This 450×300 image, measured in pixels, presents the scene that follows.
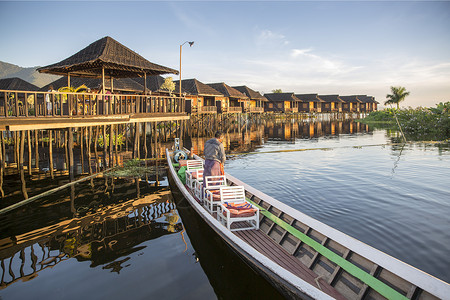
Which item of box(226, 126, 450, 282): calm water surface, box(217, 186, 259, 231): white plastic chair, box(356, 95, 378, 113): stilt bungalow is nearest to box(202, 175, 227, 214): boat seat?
box(217, 186, 259, 231): white plastic chair

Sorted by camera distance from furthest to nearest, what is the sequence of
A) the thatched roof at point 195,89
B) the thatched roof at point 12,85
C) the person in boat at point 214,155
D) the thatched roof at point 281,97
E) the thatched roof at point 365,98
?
the thatched roof at point 365,98, the thatched roof at point 281,97, the thatched roof at point 195,89, the thatched roof at point 12,85, the person in boat at point 214,155

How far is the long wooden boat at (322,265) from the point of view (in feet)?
11.4

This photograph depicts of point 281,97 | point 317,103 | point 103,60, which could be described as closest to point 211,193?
point 103,60

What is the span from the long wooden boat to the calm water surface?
8.60 ft

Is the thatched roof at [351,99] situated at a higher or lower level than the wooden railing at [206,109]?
higher

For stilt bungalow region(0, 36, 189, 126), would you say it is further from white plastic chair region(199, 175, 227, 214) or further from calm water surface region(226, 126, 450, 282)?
calm water surface region(226, 126, 450, 282)

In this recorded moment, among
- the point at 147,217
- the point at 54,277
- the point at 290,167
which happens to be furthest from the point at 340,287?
the point at 290,167

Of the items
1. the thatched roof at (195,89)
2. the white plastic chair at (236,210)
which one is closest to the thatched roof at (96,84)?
the thatched roof at (195,89)

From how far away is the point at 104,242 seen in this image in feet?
21.9

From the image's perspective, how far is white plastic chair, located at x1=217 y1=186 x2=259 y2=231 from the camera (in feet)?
19.3

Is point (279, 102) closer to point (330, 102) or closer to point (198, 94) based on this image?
point (330, 102)

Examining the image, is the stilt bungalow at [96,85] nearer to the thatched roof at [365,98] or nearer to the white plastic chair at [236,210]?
the white plastic chair at [236,210]

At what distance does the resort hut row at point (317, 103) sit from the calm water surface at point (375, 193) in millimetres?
46805

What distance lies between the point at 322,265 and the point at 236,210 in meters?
2.02
